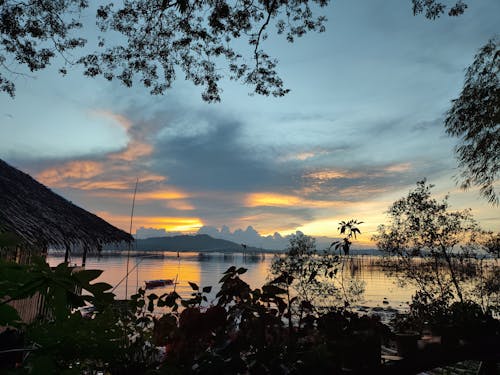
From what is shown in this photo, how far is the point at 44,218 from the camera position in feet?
31.5

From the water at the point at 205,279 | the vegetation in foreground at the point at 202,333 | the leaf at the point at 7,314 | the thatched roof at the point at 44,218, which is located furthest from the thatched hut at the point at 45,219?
the leaf at the point at 7,314

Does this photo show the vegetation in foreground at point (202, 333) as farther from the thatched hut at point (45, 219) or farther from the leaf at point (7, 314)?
the thatched hut at point (45, 219)

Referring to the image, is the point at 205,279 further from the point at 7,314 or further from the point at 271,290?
the point at 7,314

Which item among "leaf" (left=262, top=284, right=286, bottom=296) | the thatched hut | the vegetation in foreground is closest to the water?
the vegetation in foreground

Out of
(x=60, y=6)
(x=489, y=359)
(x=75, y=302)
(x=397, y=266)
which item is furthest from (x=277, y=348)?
(x=397, y=266)

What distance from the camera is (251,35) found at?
8797mm

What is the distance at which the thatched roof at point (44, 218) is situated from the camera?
831cm

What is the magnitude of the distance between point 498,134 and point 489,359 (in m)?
11.2

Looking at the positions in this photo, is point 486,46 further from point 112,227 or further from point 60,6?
point 112,227

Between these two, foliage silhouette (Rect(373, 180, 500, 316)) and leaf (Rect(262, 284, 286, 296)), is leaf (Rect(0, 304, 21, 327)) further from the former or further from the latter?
foliage silhouette (Rect(373, 180, 500, 316))

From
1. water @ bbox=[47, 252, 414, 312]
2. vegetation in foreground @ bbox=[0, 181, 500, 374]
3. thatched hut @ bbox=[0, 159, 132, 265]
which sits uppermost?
thatched hut @ bbox=[0, 159, 132, 265]

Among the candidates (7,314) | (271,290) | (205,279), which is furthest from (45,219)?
(205,279)

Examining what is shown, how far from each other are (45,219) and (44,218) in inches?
1.6

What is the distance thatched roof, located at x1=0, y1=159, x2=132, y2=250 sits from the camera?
831 centimetres
